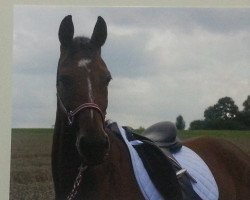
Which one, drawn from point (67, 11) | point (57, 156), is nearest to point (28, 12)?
point (67, 11)

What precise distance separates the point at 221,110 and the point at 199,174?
20.3 inches

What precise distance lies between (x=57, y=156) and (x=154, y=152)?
395mm

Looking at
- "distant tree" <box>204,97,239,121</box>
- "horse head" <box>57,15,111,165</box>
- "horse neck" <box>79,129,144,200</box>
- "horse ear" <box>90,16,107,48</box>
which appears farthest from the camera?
"distant tree" <box>204,97,239,121</box>

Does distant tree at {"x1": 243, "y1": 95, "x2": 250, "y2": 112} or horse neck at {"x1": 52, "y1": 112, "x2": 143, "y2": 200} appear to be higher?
distant tree at {"x1": 243, "y1": 95, "x2": 250, "y2": 112}

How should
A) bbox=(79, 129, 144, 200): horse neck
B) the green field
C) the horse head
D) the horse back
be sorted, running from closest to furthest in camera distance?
the horse head
bbox=(79, 129, 144, 200): horse neck
the horse back
the green field

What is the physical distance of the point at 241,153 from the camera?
2.22 metres

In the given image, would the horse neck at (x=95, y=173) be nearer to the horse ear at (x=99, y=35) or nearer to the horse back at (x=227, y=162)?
the horse ear at (x=99, y=35)

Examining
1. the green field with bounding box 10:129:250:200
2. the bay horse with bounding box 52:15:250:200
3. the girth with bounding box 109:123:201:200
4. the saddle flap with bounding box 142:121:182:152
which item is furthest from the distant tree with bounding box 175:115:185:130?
the bay horse with bounding box 52:15:250:200

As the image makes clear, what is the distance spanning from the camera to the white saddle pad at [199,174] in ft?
6.20

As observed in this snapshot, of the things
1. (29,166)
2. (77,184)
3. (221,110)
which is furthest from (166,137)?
(29,166)

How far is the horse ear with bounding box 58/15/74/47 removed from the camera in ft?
5.27

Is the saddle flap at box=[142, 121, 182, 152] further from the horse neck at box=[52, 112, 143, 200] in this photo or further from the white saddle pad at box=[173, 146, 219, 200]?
the horse neck at box=[52, 112, 143, 200]

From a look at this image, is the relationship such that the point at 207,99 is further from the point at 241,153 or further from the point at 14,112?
the point at 14,112

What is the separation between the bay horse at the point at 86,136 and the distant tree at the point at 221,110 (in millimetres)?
786
